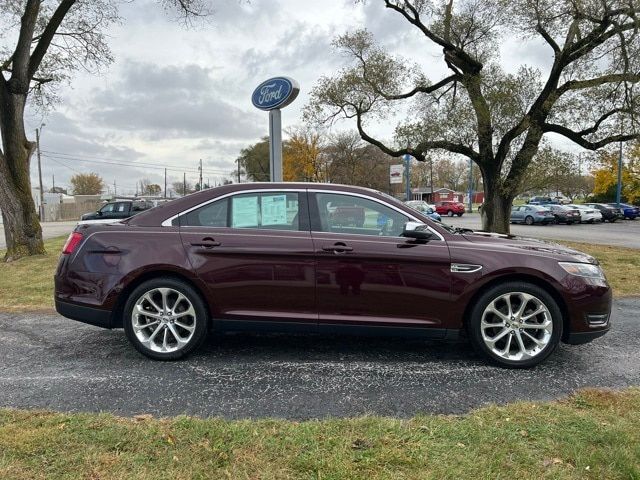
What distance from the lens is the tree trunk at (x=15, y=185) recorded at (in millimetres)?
10367

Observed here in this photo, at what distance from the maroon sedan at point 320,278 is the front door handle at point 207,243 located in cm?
1

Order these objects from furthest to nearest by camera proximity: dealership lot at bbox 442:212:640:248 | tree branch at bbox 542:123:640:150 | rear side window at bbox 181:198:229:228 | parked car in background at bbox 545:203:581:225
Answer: parked car in background at bbox 545:203:581:225, dealership lot at bbox 442:212:640:248, tree branch at bbox 542:123:640:150, rear side window at bbox 181:198:229:228

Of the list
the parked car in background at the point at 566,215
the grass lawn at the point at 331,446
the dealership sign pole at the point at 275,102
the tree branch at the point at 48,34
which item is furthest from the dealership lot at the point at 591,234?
the tree branch at the point at 48,34

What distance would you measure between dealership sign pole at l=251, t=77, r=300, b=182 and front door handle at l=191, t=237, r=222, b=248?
4.24 m

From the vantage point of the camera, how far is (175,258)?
3.86 m

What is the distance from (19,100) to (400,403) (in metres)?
11.6

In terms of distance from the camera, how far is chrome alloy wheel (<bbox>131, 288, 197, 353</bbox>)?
388 cm

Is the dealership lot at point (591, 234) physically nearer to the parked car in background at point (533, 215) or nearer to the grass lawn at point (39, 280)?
the parked car in background at point (533, 215)

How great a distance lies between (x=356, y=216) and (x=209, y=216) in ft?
4.40

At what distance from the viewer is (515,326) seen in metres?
3.74

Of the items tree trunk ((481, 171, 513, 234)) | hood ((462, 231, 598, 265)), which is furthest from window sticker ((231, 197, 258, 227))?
tree trunk ((481, 171, 513, 234))

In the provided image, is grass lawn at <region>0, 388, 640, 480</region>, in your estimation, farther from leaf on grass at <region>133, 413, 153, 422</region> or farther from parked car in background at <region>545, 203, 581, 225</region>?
parked car in background at <region>545, 203, 581, 225</region>

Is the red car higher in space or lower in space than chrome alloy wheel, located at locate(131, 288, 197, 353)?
higher

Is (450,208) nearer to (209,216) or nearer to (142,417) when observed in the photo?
(209,216)
